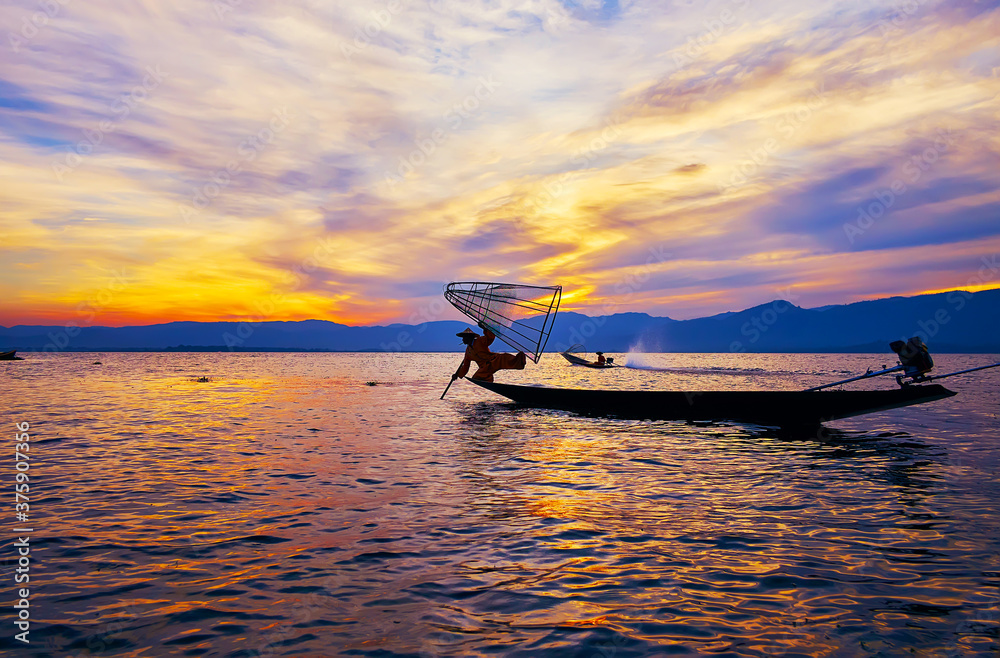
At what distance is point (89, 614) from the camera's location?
5418 millimetres

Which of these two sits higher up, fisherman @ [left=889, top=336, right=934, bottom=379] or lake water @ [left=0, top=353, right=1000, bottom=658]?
fisherman @ [left=889, top=336, right=934, bottom=379]

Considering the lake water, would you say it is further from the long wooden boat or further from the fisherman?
the fisherman

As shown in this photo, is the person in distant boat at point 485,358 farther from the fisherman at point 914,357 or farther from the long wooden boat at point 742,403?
the fisherman at point 914,357

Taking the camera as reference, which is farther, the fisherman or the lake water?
the fisherman

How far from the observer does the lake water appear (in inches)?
196

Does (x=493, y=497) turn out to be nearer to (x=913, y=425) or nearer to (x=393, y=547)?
(x=393, y=547)

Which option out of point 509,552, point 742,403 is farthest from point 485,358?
point 509,552

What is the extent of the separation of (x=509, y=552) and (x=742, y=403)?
1595 centimetres

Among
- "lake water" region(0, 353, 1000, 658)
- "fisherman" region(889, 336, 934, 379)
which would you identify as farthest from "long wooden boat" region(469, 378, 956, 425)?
"lake water" region(0, 353, 1000, 658)

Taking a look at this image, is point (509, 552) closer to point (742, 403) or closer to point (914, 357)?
point (914, 357)

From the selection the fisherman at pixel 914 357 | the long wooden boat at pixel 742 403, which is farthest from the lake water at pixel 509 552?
the fisherman at pixel 914 357

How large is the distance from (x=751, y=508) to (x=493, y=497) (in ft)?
15.8

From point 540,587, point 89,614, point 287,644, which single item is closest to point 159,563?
point 89,614

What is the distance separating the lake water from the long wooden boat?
5.93 ft
